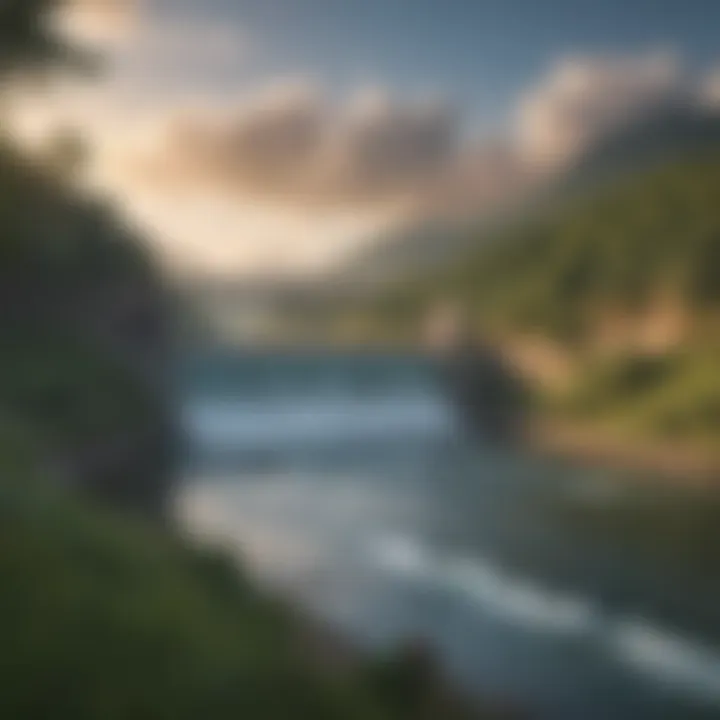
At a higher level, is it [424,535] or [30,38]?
[30,38]

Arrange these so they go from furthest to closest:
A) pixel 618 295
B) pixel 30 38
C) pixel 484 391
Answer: pixel 484 391 → pixel 618 295 → pixel 30 38

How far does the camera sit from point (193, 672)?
208cm

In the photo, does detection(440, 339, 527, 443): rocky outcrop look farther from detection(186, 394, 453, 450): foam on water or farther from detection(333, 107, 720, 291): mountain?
detection(333, 107, 720, 291): mountain

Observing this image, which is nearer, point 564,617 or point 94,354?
point 564,617

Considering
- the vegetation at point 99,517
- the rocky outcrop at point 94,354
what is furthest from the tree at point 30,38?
the rocky outcrop at point 94,354

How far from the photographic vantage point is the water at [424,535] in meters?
2.15

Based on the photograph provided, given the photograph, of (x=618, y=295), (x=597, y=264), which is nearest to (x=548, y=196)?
(x=597, y=264)

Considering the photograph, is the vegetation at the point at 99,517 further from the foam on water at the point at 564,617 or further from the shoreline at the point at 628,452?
the shoreline at the point at 628,452

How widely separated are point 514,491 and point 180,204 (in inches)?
50.1

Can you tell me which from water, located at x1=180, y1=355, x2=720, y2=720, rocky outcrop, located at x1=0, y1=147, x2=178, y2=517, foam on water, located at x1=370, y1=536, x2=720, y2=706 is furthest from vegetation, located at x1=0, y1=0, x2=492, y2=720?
foam on water, located at x1=370, y1=536, x2=720, y2=706

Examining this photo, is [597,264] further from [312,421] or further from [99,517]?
[99,517]

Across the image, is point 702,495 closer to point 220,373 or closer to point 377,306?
point 377,306

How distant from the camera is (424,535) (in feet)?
7.70

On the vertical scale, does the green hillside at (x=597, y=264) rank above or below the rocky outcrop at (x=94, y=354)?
above
